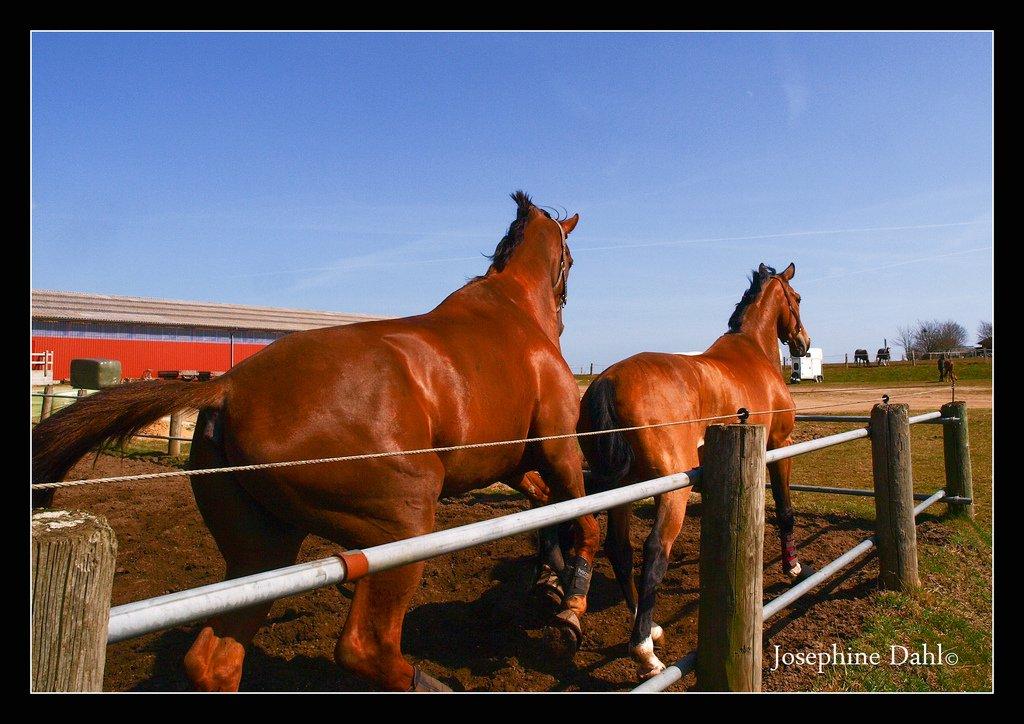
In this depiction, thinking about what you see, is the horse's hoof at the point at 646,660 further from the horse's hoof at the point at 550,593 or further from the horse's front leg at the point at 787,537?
the horse's front leg at the point at 787,537

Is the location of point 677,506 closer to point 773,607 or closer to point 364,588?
point 773,607

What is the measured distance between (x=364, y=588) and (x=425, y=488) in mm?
446

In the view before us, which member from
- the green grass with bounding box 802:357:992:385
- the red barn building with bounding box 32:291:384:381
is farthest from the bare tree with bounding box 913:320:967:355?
the red barn building with bounding box 32:291:384:381

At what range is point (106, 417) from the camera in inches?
96.5

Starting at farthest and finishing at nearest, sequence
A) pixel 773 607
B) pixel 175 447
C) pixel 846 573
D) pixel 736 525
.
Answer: pixel 175 447
pixel 846 573
pixel 773 607
pixel 736 525

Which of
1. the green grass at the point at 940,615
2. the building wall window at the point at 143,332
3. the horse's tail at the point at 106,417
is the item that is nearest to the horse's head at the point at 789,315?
the green grass at the point at 940,615

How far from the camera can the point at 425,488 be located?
2.65m

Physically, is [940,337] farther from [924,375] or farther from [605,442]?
[605,442]

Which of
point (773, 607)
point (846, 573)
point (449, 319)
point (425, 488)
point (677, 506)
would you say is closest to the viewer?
point (425, 488)

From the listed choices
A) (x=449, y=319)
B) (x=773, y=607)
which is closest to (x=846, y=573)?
(x=773, y=607)

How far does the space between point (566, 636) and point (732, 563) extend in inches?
62.3

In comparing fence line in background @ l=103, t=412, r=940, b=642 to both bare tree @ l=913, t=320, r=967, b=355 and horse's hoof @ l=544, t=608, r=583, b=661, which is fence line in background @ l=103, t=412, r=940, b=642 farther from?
bare tree @ l=913, t=320, r=967, b=355

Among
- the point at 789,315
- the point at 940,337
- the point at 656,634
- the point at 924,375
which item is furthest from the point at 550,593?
the point at 940,337
